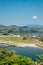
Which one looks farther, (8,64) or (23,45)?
(23,45)

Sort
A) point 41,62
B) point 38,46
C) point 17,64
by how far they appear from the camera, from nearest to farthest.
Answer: point 17,64 → point 41,62 → point 38,46

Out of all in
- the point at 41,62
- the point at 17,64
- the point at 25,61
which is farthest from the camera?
the point at 41,62

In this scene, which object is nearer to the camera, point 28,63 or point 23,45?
point 28,63

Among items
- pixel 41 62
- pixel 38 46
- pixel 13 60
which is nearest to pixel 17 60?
pixel 13 60

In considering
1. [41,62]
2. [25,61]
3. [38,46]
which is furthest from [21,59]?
[38,46]

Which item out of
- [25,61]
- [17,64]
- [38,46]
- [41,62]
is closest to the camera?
[17,64]

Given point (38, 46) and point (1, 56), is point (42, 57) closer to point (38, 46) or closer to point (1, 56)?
point (1, 56)

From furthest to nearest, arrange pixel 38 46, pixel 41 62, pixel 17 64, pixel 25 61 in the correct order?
1. pixel 38 46
2. pixel 41 62
3. pixel 25 61
4. pixel 17 64

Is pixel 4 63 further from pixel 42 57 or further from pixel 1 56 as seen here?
pixel 42 57

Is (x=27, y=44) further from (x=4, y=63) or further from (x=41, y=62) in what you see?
(x=4, y=63)
